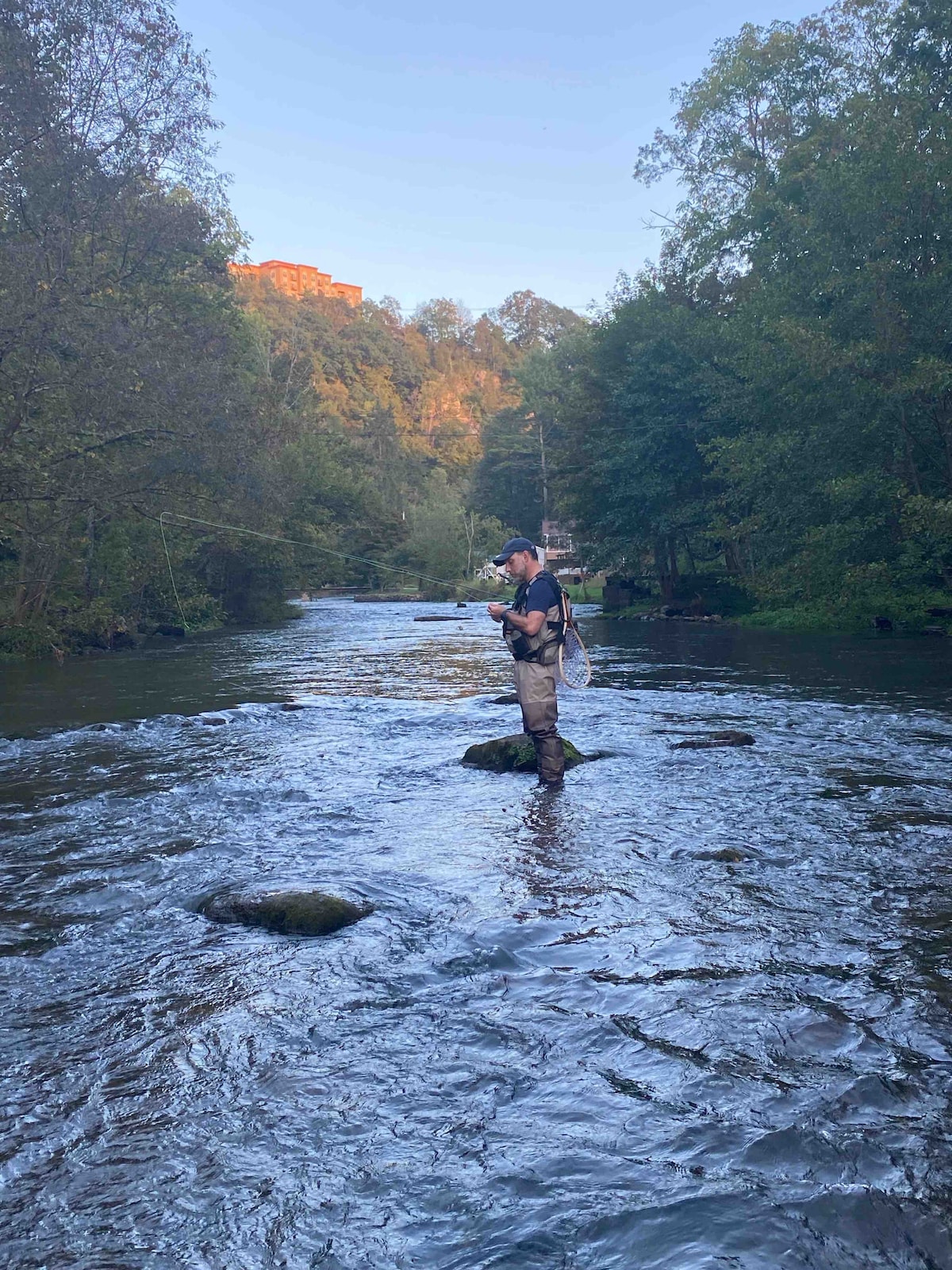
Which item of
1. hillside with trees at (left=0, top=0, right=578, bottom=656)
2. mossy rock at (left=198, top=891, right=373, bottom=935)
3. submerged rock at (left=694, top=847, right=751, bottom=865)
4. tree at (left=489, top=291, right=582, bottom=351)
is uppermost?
tree at (left=489, top=291, right=582, bottom=351)

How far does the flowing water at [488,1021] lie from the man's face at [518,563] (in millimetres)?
1933

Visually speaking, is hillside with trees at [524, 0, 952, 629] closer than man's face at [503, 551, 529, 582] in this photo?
No

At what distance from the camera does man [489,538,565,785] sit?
355 inches

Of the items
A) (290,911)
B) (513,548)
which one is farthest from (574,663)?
(290,911)

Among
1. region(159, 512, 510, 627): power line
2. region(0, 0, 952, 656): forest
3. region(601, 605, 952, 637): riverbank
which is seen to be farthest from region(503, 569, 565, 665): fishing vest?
region(601, 605, 952, 637): riverbank

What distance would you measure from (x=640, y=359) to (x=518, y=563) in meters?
32.0

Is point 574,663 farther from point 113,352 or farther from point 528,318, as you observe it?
point 528,318

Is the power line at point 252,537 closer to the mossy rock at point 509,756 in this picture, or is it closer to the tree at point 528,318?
the mossy rock at point 509,756

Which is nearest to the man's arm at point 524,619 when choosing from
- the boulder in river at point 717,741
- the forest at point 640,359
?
the boulder in river at point 717,741

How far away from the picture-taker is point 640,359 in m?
39.4

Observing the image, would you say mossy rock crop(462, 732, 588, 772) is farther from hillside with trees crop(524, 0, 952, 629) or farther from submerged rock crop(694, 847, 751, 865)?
hillside with trees crop(524, 0, 952, 629)

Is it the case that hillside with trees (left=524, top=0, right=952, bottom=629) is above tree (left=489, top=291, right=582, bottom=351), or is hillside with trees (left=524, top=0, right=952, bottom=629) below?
below

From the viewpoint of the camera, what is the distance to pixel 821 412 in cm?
2656

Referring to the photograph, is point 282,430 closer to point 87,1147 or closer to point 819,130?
point 819,130
